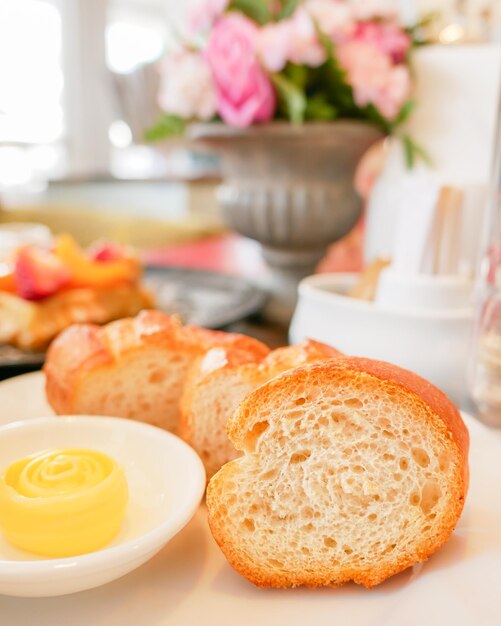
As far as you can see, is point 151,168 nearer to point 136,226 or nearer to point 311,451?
point 136,226

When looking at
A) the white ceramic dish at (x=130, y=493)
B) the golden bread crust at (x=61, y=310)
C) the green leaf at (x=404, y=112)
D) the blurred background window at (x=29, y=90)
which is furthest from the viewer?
the blurred background window at (x=29, y=90)

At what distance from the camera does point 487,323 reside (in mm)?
910

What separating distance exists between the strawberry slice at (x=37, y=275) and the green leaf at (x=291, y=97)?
0.61m

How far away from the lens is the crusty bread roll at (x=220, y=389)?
2.29 feet

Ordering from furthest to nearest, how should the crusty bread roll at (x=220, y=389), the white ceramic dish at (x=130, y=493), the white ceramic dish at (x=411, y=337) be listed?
the white ceramic dish at (x=411, y=337), the crusty bread roll at (x=220, y=389), the white ceramic dish at (x=130, y=493)

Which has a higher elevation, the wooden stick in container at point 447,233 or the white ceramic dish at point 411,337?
the wooden stick in container at point 447,233

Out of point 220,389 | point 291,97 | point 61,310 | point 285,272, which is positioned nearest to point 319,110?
point 291,97

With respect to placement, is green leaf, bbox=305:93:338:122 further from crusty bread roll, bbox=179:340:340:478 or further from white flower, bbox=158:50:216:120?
crusty bread roll, bbox=179:340:340:478

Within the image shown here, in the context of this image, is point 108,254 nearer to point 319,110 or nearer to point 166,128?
point 166,128

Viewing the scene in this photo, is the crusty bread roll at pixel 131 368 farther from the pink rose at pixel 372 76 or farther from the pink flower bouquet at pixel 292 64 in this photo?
the pink rose at pixel 372 76

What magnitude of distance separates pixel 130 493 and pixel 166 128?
111 cm

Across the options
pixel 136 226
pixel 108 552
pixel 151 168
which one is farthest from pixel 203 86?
pixel 151 168

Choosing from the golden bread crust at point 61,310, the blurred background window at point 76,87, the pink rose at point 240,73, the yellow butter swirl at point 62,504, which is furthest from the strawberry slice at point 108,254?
the blurred background window at point 76,87

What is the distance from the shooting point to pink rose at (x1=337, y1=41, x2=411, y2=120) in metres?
1.32
